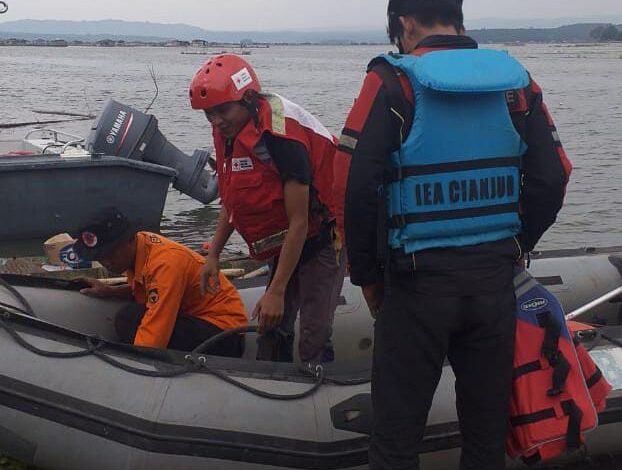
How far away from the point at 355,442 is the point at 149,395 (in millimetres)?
722

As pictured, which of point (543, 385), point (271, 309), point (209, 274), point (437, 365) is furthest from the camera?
point (209, 274)

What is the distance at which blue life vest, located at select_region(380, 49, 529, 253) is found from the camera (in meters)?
1.94

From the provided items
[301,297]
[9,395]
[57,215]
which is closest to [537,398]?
[301,297]

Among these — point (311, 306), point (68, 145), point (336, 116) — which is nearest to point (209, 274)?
point (311, 306)

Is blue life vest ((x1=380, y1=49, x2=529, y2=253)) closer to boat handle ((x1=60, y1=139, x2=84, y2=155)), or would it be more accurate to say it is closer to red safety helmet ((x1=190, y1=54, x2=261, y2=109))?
red safety helmet ((x1=190, y1=54, x2=261, y2=109))

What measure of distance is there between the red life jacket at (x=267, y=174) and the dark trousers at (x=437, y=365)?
740 mm

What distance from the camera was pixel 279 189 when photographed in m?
2.81

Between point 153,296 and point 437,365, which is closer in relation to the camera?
point 437,365

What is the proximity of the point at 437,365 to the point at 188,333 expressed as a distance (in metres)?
1.42

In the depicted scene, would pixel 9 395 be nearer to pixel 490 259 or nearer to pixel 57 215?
pixel 490 259

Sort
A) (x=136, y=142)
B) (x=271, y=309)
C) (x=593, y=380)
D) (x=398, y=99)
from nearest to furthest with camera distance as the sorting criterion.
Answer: (x=398, y=99) < (x=593, y=380) < (x=271, y=309) < (x=136, y=142)

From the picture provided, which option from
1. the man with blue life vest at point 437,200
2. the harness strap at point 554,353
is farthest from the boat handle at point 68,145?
the harness strap at point 554,353

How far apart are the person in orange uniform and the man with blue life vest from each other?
1.20 metres

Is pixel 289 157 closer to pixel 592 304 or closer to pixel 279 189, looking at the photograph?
pixel 279 189
